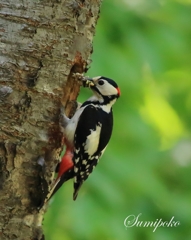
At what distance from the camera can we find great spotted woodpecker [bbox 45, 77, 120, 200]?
170 inches

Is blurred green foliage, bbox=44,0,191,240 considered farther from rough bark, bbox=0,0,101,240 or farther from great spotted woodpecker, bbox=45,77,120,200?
rough bark, bbox=0,0,101,240

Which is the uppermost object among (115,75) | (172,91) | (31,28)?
(31,28)

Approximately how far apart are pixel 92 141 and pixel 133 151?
0.51m

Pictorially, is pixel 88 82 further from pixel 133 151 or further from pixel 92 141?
pixel 133 151

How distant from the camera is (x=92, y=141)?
446 centimetres

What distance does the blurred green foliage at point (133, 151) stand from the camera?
4219 millimetres

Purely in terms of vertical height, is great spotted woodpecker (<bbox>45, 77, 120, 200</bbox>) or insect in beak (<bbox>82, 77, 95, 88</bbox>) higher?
insect in beak (<bbox>82, 77, 95, 88</bbox>)

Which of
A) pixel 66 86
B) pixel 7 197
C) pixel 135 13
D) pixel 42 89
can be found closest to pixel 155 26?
pixel 135 13

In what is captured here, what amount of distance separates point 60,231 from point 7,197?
997mm

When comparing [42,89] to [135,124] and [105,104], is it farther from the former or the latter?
[135,124]

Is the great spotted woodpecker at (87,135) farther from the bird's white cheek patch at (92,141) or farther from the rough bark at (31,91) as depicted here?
the rough bark at (31,91)

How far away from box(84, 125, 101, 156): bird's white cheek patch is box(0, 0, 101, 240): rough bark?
1.77 ft

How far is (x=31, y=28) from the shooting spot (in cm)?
→ 362

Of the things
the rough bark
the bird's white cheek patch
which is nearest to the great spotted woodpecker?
the bird's white cheek patch
